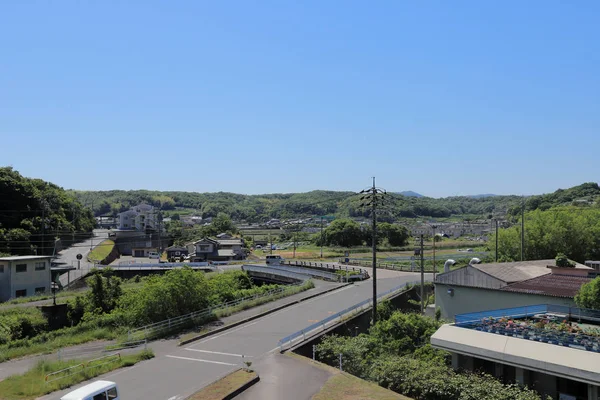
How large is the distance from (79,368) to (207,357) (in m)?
4.73

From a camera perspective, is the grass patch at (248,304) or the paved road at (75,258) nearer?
the grass patch at (248,304)

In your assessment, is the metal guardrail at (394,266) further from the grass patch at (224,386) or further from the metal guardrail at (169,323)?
the grass patch at (224,386)

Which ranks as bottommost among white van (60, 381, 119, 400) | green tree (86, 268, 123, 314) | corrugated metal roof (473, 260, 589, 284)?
green tree (86, 268, 123, 314)

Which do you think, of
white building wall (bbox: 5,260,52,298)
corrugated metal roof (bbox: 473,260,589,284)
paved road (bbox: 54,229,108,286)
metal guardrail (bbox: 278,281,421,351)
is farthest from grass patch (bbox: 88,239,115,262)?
corrugated metal roof (bbox: 473,260,589,284)

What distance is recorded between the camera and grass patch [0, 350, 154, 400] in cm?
1515

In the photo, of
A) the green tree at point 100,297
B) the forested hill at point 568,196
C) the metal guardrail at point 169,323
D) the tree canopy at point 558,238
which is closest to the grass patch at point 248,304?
the metal guardrail at point 169,323

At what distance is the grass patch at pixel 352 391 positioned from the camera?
45.5 feet

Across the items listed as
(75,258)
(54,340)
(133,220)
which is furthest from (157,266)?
(133,220)

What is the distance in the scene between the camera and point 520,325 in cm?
1584

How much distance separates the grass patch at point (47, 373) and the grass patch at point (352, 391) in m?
8.19

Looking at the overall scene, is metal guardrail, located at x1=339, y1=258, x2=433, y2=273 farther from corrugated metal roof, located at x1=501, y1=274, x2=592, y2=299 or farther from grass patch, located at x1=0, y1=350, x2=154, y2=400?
grass patch, located at x1=0, y1=350, x2=154, y2=400

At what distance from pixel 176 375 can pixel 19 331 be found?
18.1 meters

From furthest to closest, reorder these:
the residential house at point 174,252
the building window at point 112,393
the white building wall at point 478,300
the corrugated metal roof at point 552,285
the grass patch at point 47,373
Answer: the residential house at point 174,252
the white building wall at point 478,300
the corrugated metal roof at point 552,285
the grass patch at point 47,373
the building window at point 112,393

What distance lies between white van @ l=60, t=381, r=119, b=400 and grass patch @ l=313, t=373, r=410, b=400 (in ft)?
19.0
